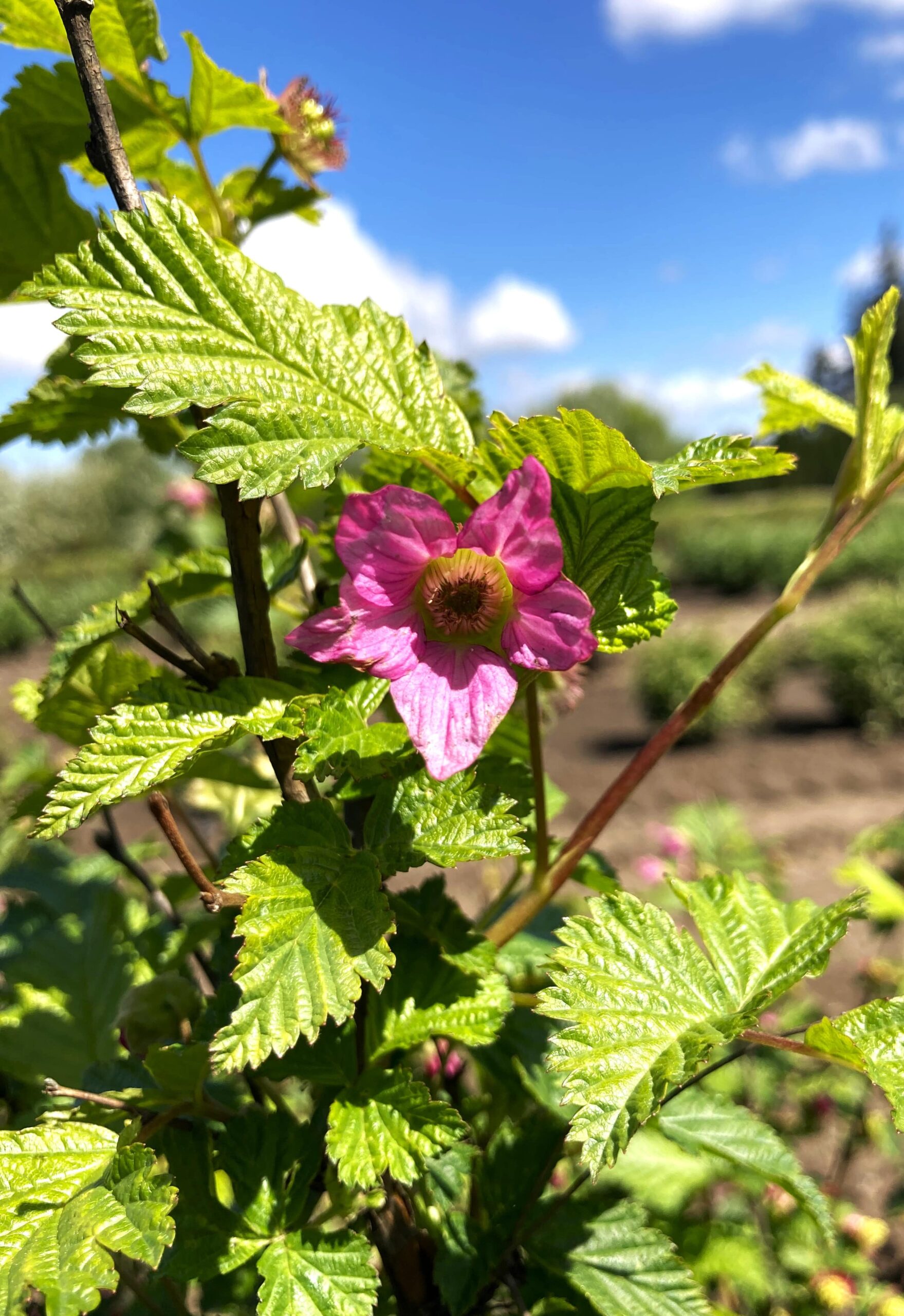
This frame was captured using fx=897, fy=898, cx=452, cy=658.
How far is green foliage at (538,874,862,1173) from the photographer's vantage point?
0.58m

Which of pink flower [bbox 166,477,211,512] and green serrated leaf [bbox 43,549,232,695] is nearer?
green serrated leaf [bbox 43,549,232,695]

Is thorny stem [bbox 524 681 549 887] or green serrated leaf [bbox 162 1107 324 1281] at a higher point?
thorny stem [bbox 524 681 549 887]

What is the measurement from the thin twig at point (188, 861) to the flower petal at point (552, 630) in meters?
0.24

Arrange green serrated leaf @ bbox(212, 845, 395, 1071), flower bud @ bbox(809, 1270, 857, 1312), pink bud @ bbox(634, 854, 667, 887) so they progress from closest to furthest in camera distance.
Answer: green serrated leaf @ bbox(212, 845, 395, 1071), flower bud @ bbox(809, 1270, 857, 1312), pink bud @ bbox(634, 854, 667, 887)

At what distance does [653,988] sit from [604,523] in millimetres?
347

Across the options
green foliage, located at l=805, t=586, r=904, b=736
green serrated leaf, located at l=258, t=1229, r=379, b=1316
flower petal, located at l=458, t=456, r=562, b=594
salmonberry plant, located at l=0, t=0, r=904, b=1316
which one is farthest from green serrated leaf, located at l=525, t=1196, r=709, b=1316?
green foliage, located at l=805, t=586, r=904, b=736

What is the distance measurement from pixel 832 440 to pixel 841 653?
19.8 meters

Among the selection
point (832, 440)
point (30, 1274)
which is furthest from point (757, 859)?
point (832, 440)

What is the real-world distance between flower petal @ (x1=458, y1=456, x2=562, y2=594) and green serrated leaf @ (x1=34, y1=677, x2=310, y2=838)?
164 mm

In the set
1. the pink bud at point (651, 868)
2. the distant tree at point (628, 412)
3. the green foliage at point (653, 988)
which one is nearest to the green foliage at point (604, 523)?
the green foliage at point (653, 988)

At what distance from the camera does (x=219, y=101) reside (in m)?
0.81

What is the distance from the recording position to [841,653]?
26.6 feet

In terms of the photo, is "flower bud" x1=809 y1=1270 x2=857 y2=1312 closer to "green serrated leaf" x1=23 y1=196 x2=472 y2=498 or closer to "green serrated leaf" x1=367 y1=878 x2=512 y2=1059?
"green serrated leaf" x1=367 y1=878 x2=512 y2=1059

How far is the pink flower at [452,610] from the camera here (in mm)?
569
